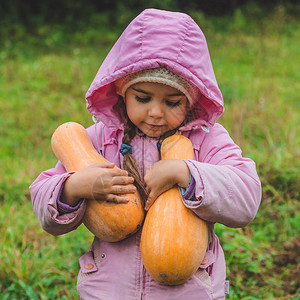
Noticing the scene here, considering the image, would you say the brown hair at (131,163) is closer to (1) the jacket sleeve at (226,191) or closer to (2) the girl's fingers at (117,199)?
(2) the girl's fingers at (117,199)

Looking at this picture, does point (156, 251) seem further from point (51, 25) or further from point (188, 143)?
point (51, 25)

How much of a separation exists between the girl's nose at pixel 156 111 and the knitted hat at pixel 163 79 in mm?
114

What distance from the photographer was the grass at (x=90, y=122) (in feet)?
10.0

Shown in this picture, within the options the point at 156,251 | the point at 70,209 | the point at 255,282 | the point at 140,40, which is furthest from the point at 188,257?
the point at 255,282

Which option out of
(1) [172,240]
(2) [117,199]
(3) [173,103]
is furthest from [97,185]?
(3) [173,103]

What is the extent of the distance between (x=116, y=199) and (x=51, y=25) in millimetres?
10387

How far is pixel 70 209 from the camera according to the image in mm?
1911

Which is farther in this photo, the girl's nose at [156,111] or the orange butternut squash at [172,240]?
the girl's nose at [156,111]

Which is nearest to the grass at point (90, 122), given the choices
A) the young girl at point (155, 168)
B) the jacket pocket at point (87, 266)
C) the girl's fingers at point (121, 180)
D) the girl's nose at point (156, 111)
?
the jacket pocket at point (87, 266)

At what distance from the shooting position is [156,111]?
1.95 meters

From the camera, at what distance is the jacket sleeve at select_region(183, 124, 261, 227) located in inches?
71.0

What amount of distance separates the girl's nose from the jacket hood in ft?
0.58

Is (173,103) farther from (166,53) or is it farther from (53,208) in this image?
(53,208)

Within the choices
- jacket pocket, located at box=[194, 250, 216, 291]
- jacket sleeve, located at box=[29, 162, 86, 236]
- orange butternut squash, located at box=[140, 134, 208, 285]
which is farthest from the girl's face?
jacket pocket, located at box=[194, 250, 216, 291]
